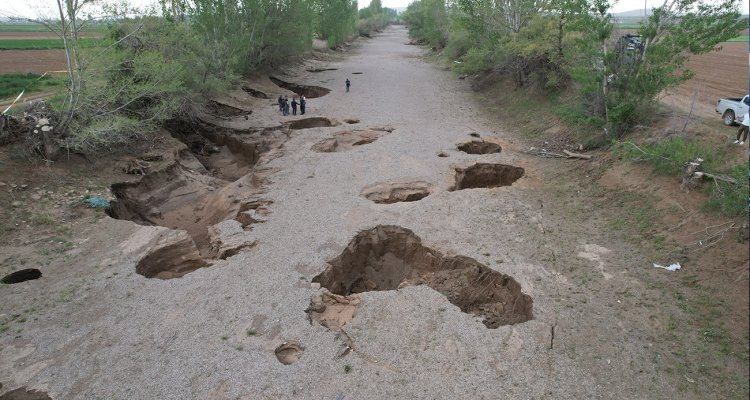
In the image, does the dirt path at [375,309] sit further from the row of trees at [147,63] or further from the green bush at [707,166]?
the row of trees at [147,63]

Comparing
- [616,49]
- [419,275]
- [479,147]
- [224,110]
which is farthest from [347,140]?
[616,49]

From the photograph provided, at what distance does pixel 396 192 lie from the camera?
47.6 ft

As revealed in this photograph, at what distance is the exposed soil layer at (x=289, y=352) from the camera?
7668 millimetres

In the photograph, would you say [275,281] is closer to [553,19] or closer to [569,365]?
[569,365]

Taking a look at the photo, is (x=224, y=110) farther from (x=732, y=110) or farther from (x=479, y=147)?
(x=732, y=110)

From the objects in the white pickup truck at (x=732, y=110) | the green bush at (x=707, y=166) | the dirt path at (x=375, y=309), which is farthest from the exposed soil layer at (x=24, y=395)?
the white pickup truck at (x=732, y=110)

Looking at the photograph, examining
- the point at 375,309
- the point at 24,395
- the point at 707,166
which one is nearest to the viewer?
the point at 24,395

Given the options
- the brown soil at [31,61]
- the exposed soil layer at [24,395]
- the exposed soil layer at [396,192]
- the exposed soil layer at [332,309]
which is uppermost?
the brown soil at [31,61]

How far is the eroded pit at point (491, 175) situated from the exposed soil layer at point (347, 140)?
5653 millimetres

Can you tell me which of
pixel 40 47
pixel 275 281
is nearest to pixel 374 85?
→ pixel 275 281

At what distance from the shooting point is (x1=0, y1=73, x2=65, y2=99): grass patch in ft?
75.0

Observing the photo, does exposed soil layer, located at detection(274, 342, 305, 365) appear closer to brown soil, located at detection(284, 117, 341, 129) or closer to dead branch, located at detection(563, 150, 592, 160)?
dead branch, located at detection(563, 150, 592, 160)

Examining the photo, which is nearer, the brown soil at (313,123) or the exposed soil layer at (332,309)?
the exposed soil layer at (332,309)

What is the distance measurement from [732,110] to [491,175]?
8.08m
